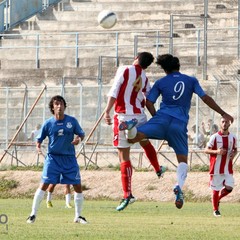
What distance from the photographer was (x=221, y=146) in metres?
26.7

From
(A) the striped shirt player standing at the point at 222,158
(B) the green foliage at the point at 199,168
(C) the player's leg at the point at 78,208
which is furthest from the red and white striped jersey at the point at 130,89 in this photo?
(B) the green foliage at the point at 199,168

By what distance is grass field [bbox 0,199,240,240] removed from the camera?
58.4 ft

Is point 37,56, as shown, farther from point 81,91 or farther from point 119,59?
point 81,91

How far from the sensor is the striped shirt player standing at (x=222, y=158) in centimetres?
2658

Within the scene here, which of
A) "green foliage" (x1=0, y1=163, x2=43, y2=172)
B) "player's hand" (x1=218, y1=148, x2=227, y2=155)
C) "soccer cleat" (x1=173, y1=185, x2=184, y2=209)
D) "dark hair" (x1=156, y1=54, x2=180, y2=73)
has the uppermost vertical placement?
"dark hair" (x1=156, y1=54, x2=180, y2=73)

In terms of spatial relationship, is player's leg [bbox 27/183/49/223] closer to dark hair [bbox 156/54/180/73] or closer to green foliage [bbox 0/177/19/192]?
dark hair [bbox 156/54/180/73]

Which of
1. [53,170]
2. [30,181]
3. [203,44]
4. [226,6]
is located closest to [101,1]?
[226,6]

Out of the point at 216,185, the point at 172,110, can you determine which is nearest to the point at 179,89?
the point at 172,110

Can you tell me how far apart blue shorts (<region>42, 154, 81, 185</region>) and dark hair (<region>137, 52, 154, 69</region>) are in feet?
6.10

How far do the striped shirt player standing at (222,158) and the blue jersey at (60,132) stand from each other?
482cm

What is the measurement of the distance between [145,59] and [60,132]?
176 centimetres

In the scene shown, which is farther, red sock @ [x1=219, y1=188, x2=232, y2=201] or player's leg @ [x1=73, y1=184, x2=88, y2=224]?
red sock @ [x1=219, y1=188, x2=232, y2=201]

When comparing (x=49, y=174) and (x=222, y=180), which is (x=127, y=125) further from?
(x=222, y=180)

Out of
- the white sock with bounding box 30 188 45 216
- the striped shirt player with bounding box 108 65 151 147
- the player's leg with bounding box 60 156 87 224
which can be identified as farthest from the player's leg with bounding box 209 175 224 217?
the white sock with bounding box 30 188 45 216
